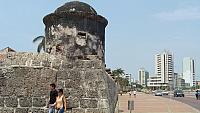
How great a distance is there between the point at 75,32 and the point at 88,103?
6590mm

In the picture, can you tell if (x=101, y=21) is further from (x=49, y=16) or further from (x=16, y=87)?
(x=16, y=87)

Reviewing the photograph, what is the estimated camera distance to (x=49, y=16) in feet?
57.0

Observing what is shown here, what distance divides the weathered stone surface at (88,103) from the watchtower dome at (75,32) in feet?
18.5

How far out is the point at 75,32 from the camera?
54.8 feet

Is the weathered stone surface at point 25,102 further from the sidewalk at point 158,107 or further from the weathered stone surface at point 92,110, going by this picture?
the sidewalk at point 158,107

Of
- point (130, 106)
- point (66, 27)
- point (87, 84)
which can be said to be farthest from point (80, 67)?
point (66, 27)

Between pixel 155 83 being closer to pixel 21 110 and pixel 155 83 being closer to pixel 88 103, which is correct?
pixel 88 103

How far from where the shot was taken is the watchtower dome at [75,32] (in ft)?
53.7

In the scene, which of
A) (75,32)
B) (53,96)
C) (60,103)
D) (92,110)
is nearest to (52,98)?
(53,96)

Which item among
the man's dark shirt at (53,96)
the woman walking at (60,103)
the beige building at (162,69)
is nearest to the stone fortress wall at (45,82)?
the man's dark shirt at (53,96)

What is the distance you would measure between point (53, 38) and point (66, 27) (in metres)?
0.84

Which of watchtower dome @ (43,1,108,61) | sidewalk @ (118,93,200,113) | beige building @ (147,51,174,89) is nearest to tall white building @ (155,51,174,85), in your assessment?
beige building @ (147,51,174,89)

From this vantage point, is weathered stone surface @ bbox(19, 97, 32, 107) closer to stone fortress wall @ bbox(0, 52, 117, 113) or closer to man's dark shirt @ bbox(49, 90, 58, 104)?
stone fortress wall @ bbox(0, 52, 117, 113)

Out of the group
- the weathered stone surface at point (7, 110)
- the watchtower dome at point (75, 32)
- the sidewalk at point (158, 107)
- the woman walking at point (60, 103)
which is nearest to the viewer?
the woman walking at point (60, 103)
